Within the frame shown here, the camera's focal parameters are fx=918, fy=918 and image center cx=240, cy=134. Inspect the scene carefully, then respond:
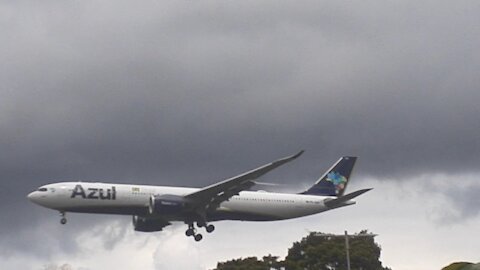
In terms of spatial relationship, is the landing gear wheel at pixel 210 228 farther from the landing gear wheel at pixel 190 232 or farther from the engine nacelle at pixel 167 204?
the engine nacelle at pixel 167 204

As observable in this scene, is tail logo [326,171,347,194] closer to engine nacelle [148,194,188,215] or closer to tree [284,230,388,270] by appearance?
tree [284,230,388,270]

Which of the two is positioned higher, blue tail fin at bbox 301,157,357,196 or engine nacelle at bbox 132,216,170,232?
blue tail fin at bbox 301,157,357,196

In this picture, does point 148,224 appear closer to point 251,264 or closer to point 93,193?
point 93,193

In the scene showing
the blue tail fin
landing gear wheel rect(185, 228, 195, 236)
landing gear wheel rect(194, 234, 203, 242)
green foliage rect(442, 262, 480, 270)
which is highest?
the blue tail fin

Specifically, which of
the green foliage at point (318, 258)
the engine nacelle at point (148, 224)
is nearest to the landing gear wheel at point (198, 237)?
the engine nacelle at point (148, 224)

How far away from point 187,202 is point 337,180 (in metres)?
23.5

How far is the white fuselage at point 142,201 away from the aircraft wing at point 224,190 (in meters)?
1.90

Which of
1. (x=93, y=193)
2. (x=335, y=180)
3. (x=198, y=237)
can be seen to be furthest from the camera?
(x=335, y=180)

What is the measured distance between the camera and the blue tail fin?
92.8 m

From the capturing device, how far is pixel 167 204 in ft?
247

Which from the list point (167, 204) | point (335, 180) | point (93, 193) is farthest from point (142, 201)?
point (335, 180)

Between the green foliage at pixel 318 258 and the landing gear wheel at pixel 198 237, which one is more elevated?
the green foliage at pixel 318 258

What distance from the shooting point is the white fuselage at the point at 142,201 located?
2894 inches

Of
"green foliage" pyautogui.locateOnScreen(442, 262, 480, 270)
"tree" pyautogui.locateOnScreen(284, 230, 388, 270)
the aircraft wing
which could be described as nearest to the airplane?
the aircraft wing
